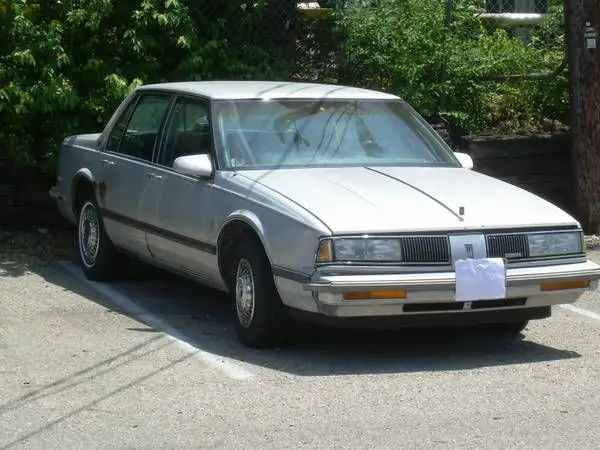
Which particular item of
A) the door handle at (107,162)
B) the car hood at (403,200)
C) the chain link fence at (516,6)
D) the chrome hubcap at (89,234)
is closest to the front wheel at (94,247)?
the chrome hubcap at (89,234)

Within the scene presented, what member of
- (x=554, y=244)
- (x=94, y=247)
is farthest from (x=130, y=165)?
(x=554, y=244)

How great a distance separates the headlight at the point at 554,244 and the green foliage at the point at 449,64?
15.8 ft

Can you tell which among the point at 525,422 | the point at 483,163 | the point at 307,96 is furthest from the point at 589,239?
the point at 525,422

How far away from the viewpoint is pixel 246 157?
8.23 m

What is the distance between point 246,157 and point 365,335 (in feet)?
4.38

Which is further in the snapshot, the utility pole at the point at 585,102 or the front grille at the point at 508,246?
the utility pole at the point at 585,102

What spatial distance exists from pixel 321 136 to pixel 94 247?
2336mm

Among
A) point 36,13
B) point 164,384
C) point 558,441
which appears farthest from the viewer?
point 36,13

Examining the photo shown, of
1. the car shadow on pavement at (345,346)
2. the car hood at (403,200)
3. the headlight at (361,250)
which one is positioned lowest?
the car shadow on pavement at (345,346)

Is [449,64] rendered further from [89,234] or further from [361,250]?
[361,250]

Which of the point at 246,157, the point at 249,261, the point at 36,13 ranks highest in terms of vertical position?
the point at 36,13

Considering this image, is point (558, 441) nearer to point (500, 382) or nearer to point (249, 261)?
point (500, 382)

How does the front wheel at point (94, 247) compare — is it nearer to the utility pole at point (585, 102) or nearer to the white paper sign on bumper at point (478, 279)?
the white paper sign on bumper at point (478, 279)

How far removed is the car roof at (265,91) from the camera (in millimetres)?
8656
